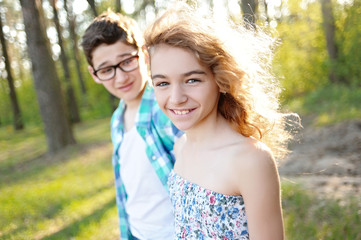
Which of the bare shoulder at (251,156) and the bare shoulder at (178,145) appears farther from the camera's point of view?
the bare shoulder at (178,145)

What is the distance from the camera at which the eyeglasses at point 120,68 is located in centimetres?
229

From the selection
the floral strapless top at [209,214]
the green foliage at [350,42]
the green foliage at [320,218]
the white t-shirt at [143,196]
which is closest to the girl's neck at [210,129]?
the floral strapless top at [209,214]

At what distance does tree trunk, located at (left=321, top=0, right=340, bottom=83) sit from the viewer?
38.0 ft

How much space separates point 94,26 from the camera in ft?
7.88

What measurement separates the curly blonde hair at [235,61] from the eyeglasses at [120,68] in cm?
67

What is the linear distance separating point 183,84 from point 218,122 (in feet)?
0.92

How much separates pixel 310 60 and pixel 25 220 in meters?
12.4

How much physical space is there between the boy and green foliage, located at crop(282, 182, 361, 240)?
1.59m

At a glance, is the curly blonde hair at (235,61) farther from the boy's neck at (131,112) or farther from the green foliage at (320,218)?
the green foliage at (320,218)

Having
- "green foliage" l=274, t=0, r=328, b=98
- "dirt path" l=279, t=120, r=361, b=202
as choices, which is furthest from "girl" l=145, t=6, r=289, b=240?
"green foliage" l=274, t=0, r=328, b=98

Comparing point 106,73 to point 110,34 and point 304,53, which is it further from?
point 304,53

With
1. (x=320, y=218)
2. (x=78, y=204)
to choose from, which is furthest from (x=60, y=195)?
(x=320, y=218)

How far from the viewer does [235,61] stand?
1.53 meters

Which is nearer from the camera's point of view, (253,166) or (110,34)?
(253,166)
